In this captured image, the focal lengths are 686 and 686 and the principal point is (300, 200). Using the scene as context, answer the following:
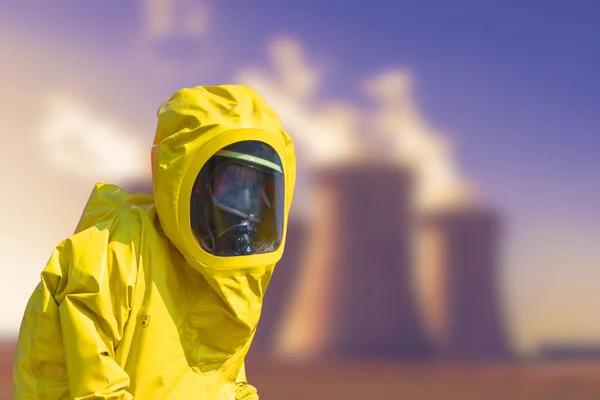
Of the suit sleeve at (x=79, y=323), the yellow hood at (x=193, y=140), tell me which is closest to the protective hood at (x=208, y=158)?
the yellow hood at (x=193, y=140)

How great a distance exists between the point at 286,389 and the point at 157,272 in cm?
257

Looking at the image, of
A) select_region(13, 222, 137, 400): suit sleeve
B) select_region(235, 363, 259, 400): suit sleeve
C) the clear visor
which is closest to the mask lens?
the clear visor

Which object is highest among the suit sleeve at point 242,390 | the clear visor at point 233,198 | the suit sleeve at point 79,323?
the clear visor at point 233,198

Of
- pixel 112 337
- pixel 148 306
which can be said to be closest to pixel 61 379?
pixel 112 337

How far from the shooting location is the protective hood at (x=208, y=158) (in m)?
1.95

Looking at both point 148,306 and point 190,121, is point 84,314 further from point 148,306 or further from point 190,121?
point 190,121

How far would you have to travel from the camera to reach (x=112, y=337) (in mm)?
1827

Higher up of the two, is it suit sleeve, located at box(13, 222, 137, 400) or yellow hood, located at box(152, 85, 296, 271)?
yellow hood, located at box(152, 85, 296, 271)

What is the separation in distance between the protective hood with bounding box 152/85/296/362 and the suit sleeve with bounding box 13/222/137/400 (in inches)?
6.8

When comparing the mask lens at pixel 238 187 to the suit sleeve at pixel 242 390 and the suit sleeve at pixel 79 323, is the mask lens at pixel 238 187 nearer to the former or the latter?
the suit sleeve at pixel 79 323

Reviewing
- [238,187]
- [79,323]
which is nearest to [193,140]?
[238,187]

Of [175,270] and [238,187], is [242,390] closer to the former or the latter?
[175,270]

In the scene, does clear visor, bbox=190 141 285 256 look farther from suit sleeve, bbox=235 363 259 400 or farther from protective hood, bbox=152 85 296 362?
suit sleeve, bbox=235 363 259 400

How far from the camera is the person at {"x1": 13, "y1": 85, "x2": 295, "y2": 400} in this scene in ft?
5.89
